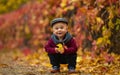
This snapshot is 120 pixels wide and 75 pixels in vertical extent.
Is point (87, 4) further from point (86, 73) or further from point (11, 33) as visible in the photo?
point (11, 33)

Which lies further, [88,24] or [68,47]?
[88,24]

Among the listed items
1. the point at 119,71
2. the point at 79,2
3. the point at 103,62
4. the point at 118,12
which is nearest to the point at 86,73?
the point at 119,71

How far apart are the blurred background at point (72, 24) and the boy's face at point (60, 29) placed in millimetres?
1485

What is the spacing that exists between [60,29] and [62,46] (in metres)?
0.25

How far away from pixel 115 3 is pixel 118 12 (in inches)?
8.3

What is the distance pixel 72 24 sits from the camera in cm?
980

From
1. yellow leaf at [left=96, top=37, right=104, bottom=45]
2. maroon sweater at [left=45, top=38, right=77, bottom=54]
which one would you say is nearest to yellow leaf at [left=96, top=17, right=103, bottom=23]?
yellow leaf at [left=96, top=37, right=104, bottom=45]

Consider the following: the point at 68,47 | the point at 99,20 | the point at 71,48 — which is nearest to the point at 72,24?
the point at 99,20

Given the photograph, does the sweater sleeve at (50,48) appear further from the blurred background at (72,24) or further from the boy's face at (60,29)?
the blurred background at (72,24)

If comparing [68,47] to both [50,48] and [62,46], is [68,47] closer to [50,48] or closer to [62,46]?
[62,46]

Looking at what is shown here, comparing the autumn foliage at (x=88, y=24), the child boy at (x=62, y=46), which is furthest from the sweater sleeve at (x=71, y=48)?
the autumn foliage at (x=88, y=24)

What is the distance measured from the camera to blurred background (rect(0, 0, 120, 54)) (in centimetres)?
743

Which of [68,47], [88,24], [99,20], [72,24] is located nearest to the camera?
[68,47]

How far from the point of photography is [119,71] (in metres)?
6.01
